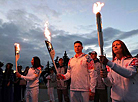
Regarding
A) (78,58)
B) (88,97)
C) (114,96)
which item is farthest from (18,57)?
(114,96)

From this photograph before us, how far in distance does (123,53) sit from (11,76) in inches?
266

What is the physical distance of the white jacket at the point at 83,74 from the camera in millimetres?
4312

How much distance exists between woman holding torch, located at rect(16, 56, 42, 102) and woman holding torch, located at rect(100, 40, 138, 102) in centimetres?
334

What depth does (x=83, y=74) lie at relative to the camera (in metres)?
4.40

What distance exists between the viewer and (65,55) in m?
47.4

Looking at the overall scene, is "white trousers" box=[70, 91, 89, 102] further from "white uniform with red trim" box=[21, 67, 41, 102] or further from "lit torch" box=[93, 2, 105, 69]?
"white uniform with red trim" box=[21, 67, 41, 102]

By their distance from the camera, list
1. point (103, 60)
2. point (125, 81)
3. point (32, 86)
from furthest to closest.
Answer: point (32, 86), point (125, 81), point (103, 60)

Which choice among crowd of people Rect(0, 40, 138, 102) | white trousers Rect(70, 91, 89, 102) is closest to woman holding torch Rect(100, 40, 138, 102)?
crowd of people Rect(0, 40, 138, 102)

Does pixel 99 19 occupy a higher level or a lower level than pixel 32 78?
higher

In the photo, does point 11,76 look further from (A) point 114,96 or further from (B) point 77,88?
(A) point 114,96

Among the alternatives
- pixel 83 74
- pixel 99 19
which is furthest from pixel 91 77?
pixel 99 19

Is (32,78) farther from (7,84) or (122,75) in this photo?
(122,75)

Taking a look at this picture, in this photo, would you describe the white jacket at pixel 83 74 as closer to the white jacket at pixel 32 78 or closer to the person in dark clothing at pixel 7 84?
the white jacket at pixel 32 78

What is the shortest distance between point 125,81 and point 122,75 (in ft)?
0.94
